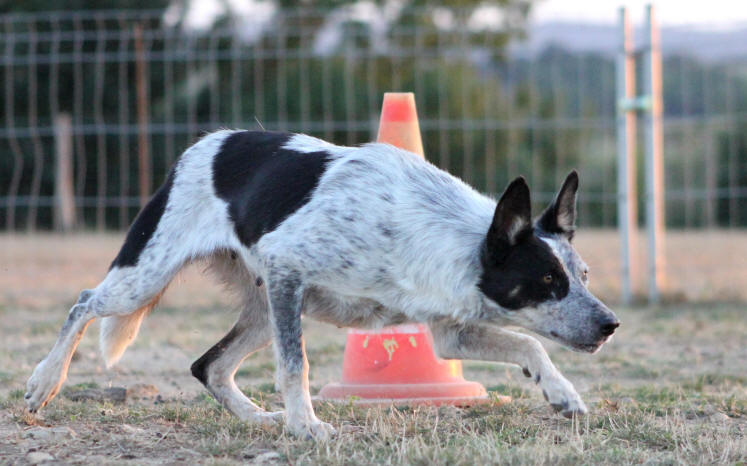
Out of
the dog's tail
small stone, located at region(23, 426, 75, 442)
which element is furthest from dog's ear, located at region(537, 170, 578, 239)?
small stone, located at region(23, 426, 75, 442)

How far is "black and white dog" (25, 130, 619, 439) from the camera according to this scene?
3955 millimetres

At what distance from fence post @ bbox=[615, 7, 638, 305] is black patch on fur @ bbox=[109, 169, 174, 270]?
18.4ft

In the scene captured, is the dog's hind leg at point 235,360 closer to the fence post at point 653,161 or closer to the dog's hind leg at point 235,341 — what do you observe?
the dog's hind leg at point 235,341

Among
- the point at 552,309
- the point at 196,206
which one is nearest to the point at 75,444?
the point at 196,206

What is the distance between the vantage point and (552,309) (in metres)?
3.94

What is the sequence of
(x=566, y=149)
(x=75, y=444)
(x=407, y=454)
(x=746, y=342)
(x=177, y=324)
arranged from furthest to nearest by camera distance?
(x=566, y=149) → (x=177, y=324) → (x=746, y=342) → (x=75, y=444) → (x=407, y=454)

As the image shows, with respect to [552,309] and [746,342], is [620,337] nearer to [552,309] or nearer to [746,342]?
[746,342]

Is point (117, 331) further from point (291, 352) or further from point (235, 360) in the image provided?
point (291, 352)

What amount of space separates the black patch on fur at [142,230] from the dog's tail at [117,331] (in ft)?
0.89

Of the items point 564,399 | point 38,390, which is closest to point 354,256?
point 564,399

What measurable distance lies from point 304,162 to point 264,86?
13695 mm

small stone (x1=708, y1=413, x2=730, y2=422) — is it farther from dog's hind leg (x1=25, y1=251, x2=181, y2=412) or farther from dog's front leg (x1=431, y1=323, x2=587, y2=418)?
dog's hind leg (x1=25, y1=251, x2=181, y2=412)

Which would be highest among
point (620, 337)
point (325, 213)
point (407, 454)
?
point (325, 213)

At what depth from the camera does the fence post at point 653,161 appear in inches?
367
